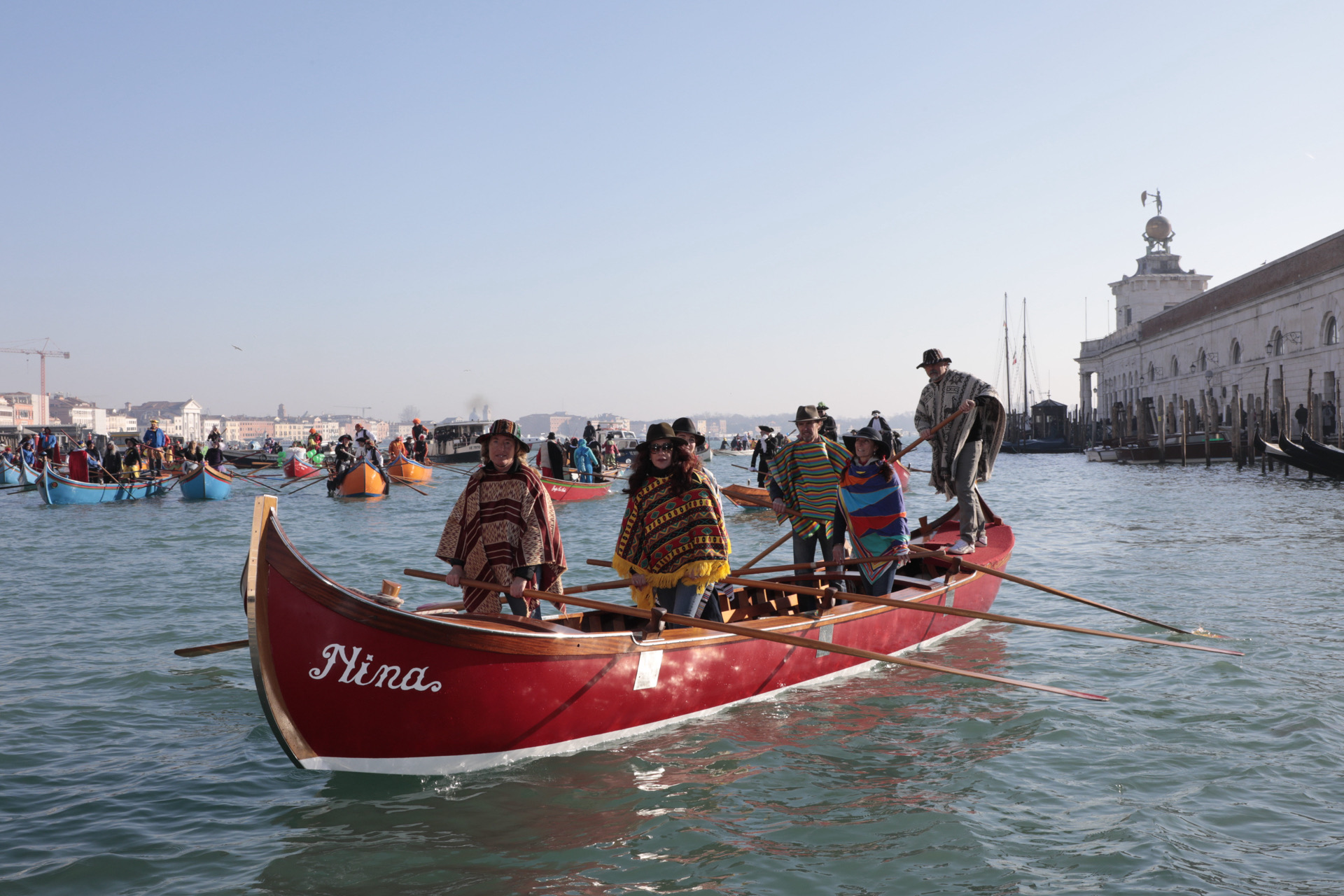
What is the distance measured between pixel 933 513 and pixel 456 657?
18.4m

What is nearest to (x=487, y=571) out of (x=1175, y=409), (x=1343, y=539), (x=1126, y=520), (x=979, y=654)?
(x=979, y=654)

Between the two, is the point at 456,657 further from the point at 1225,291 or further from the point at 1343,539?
the point at 1225,291

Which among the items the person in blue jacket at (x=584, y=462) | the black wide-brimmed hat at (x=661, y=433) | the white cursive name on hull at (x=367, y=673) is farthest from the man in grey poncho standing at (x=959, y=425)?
the person in blue jacket at (x=584, y=462)

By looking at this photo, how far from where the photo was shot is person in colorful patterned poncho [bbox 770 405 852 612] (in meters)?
7.45

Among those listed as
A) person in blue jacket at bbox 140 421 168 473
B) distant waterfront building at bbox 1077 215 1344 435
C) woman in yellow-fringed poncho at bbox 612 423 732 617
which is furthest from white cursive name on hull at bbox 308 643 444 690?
distant waterfront building at bbox 1077 215 1344 435

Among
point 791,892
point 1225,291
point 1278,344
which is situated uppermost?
point 1225,291

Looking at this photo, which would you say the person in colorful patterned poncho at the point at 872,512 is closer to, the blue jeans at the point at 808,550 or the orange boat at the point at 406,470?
the blue jeans at the point at 808,550

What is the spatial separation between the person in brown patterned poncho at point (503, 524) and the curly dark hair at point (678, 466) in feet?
1.85

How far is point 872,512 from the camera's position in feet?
23.4

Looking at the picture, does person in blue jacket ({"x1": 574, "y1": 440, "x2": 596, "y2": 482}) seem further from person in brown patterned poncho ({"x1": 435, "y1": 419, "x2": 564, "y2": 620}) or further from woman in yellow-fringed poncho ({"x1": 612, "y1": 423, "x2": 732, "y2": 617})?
woman in yellow-fringed poncho ({"x1": 612, "y1": 423, "x2": 732, "y2": 617})

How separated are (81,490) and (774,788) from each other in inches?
966

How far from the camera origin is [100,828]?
14.3 feet

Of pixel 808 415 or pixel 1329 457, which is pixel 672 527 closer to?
pixel 808 415

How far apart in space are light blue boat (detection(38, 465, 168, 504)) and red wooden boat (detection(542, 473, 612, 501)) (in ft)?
36.5
